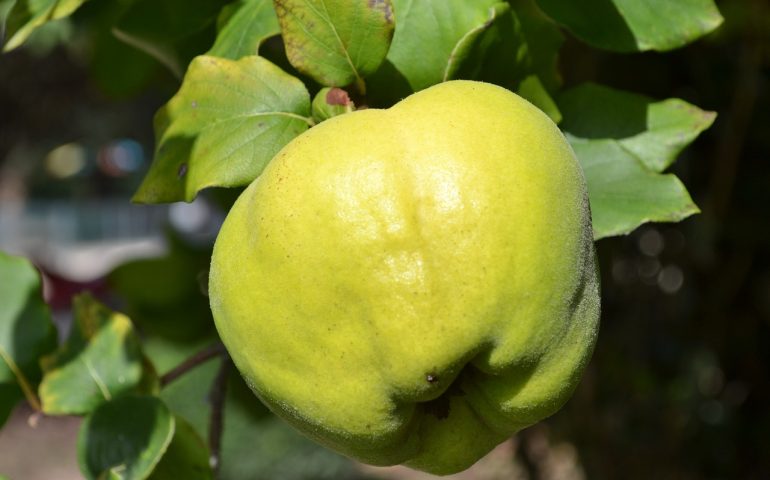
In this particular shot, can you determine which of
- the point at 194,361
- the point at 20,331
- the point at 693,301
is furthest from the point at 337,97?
the point at 693,301

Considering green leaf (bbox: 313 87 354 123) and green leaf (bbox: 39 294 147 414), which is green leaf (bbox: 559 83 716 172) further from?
green leaf (bbox: 39 294 147 414)

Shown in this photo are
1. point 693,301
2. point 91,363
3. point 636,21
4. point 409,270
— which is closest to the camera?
point 409,270

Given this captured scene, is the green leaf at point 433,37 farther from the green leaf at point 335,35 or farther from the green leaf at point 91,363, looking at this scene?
the green leaf at point 91,363

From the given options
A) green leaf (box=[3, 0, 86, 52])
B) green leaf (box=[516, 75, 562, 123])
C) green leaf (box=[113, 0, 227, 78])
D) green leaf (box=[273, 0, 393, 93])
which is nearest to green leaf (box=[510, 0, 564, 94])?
green leaf (box=[516, 75, 562, 123])

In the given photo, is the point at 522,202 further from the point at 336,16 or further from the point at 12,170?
the point at 12,170

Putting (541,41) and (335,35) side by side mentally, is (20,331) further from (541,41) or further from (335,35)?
(541,41)

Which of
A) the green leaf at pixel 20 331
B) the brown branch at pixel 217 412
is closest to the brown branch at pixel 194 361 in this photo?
the brown branch at pixel 217 412

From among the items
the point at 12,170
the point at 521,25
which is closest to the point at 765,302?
the point at 521,25
